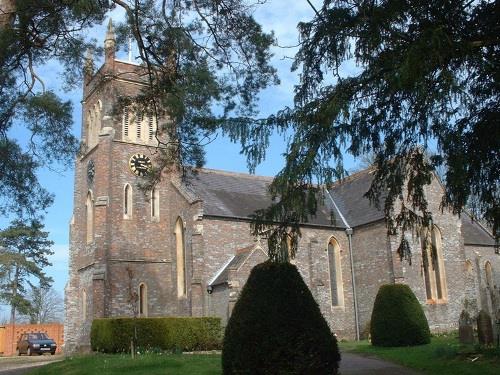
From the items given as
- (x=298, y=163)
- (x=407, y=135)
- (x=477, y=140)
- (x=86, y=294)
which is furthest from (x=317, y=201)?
(x=86, y=294)

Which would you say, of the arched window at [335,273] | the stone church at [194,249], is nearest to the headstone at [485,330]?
the stone church at [194,249]

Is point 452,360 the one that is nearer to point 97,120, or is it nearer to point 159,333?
point 159,333

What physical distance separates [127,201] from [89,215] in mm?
2719

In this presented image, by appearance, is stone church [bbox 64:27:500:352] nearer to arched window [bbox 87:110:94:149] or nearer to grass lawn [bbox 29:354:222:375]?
arched window [bbox 87:110:94:149]

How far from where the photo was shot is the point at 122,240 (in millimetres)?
29406

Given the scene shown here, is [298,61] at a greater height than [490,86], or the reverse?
[298,61]

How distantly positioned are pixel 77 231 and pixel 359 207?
648 inches

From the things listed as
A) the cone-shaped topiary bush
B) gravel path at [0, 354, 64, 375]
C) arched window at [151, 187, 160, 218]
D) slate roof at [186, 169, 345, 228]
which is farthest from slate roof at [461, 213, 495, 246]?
the cone-shaped topiary bush

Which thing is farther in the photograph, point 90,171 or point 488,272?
point 488,272

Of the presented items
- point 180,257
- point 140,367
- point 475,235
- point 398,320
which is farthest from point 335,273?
point 140,367

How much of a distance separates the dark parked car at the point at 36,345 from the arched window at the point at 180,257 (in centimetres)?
860

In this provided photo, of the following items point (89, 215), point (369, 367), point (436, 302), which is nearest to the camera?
point (369, 367)

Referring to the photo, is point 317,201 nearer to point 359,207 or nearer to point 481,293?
point 359,207

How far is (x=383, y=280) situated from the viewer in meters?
29.4
